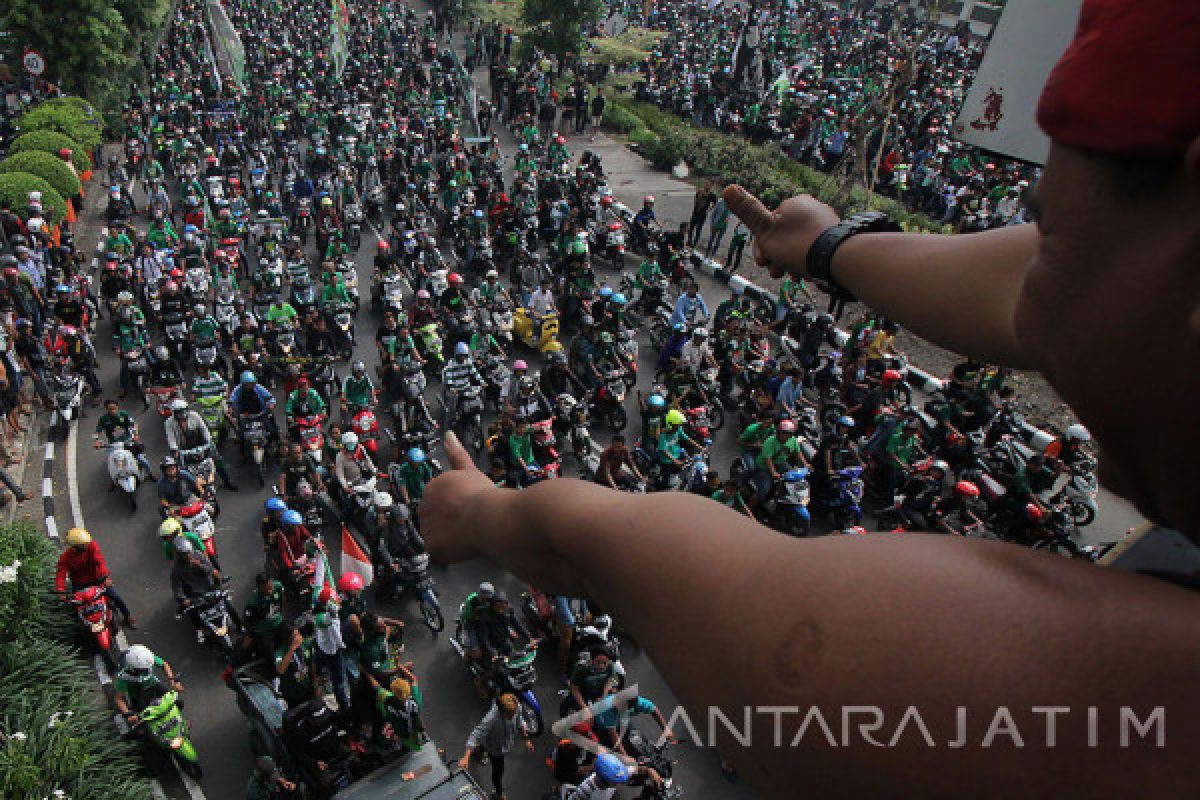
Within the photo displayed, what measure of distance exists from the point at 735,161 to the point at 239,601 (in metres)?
23.7

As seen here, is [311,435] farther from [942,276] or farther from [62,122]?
[62,122]

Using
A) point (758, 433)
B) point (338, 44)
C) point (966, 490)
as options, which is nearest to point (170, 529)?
point (758, 433)

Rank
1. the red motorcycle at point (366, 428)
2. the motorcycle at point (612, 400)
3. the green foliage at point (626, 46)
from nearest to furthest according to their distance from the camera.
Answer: the red motorcycle at point (366, 428)
the motorcycle at point (612, 400)
the green foliage at point (626, 46)

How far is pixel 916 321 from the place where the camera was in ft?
6.61

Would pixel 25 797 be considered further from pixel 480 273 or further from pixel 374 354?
pixel 480 273

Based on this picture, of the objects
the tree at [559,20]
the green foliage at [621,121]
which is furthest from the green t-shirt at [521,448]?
the tree at [559,20]

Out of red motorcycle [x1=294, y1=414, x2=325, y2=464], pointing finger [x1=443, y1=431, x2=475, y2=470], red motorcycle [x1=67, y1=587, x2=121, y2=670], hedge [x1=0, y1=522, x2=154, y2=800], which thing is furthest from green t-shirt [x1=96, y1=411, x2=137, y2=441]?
pointing finger [x1=443, y1=431, x2=475, y2=470]

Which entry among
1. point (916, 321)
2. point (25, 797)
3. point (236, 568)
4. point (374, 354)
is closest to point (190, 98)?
point (374, 354)

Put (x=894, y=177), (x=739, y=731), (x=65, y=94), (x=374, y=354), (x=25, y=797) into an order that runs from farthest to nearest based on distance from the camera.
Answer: (x=894, y=177)
(x=65, y=94)
(x=374, y=354)
(x=25, y=797)
(x=739, y=731)

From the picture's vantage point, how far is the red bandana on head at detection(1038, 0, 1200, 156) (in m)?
0.81

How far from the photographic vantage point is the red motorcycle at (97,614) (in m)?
9.54

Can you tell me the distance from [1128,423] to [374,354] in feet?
57.7

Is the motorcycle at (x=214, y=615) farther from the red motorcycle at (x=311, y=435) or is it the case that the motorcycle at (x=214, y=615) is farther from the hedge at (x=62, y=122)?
the hedge at (x=62, y=122)

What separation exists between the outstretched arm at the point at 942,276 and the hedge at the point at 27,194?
73.6 ft
